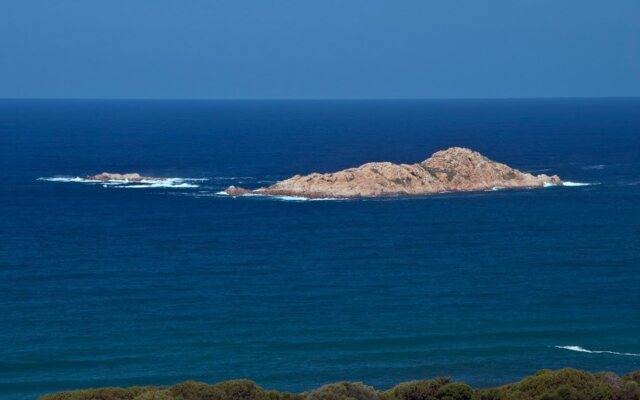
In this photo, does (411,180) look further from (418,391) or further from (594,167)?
(418,391)

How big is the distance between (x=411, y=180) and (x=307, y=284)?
41.5 m

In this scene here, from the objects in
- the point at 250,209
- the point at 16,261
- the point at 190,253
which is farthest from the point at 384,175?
the point at 16,261

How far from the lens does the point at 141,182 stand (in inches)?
4633

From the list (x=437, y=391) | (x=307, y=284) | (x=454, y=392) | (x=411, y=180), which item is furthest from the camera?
(x=411, y=180)

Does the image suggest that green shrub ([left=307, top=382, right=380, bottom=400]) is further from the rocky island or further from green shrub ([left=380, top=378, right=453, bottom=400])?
the rocky island

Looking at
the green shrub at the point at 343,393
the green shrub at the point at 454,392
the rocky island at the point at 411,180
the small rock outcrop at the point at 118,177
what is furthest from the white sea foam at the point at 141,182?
the green shrub at the point at 343,393

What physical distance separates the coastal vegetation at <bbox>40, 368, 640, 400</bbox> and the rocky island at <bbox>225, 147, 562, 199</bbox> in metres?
69.1

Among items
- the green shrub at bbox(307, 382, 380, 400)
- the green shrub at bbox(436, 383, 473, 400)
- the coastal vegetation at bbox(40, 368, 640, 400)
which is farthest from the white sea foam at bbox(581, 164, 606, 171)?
the green shrub at bbox(307, 382, 380, 400)

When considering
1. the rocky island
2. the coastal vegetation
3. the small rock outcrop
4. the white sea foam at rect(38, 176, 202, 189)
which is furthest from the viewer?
the small rock outcrop

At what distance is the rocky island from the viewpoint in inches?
4210

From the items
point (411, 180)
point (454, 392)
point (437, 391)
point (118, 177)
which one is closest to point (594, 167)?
point (411, 180)

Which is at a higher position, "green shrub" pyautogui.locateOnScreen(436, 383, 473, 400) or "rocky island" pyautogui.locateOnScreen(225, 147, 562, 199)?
"rocky island" pyautogui.locateOnScreen(225, 147, 562, 199)

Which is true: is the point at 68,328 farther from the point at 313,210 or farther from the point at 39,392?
the point at 313,210

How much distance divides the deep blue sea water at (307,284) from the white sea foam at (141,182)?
2439 mm
